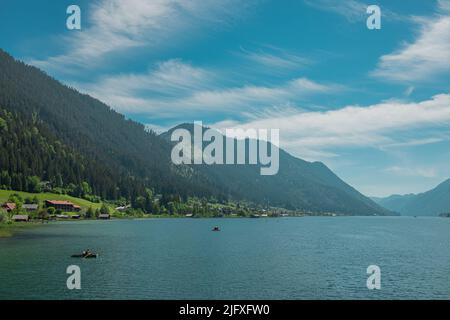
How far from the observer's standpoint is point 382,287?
8094 cm

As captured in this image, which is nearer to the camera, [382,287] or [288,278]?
[382,287]

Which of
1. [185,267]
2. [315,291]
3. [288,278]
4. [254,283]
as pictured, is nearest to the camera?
[315,291]

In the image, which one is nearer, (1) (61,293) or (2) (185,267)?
(1) (61,293)

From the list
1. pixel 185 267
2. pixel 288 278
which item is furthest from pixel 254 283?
pixel 185 267
